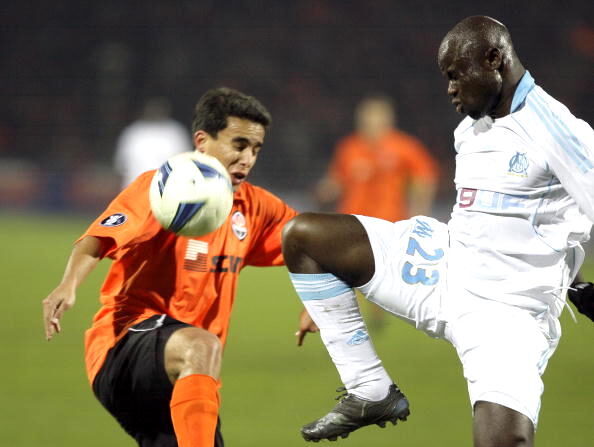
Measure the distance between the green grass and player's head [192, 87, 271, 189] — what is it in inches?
74.3

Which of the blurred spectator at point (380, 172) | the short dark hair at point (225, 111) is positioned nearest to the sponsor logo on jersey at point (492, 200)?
the short dark hair at point (225, 111)

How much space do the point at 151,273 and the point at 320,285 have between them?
2.64ft

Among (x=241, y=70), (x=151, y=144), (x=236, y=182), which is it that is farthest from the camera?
(x=241, y=70)

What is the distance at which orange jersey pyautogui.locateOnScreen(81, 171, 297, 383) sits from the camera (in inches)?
163

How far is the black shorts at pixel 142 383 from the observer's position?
3961mm

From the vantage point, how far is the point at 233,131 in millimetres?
4500

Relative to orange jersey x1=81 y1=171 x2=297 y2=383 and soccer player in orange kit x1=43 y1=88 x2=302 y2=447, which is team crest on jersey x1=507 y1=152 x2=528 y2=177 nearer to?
soccer player in orange kit x1=43 y1=88 x2=302 y2=447

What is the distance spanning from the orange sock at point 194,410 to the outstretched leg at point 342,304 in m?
0.42

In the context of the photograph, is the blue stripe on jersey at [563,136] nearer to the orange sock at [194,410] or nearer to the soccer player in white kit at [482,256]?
the soccer player in white kit at [482,256]

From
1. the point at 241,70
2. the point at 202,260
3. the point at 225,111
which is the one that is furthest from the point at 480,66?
the point at 241,70

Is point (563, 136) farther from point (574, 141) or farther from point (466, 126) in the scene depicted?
point (466, 126)

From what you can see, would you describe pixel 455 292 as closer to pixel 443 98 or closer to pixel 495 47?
pixel 495 47

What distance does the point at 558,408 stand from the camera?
21.5ft

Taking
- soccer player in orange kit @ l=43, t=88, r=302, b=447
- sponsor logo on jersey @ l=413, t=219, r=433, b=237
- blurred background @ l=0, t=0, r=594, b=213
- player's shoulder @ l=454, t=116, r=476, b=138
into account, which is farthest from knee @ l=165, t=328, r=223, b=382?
blurred background @ l=0, t=0, r=594, b=213
